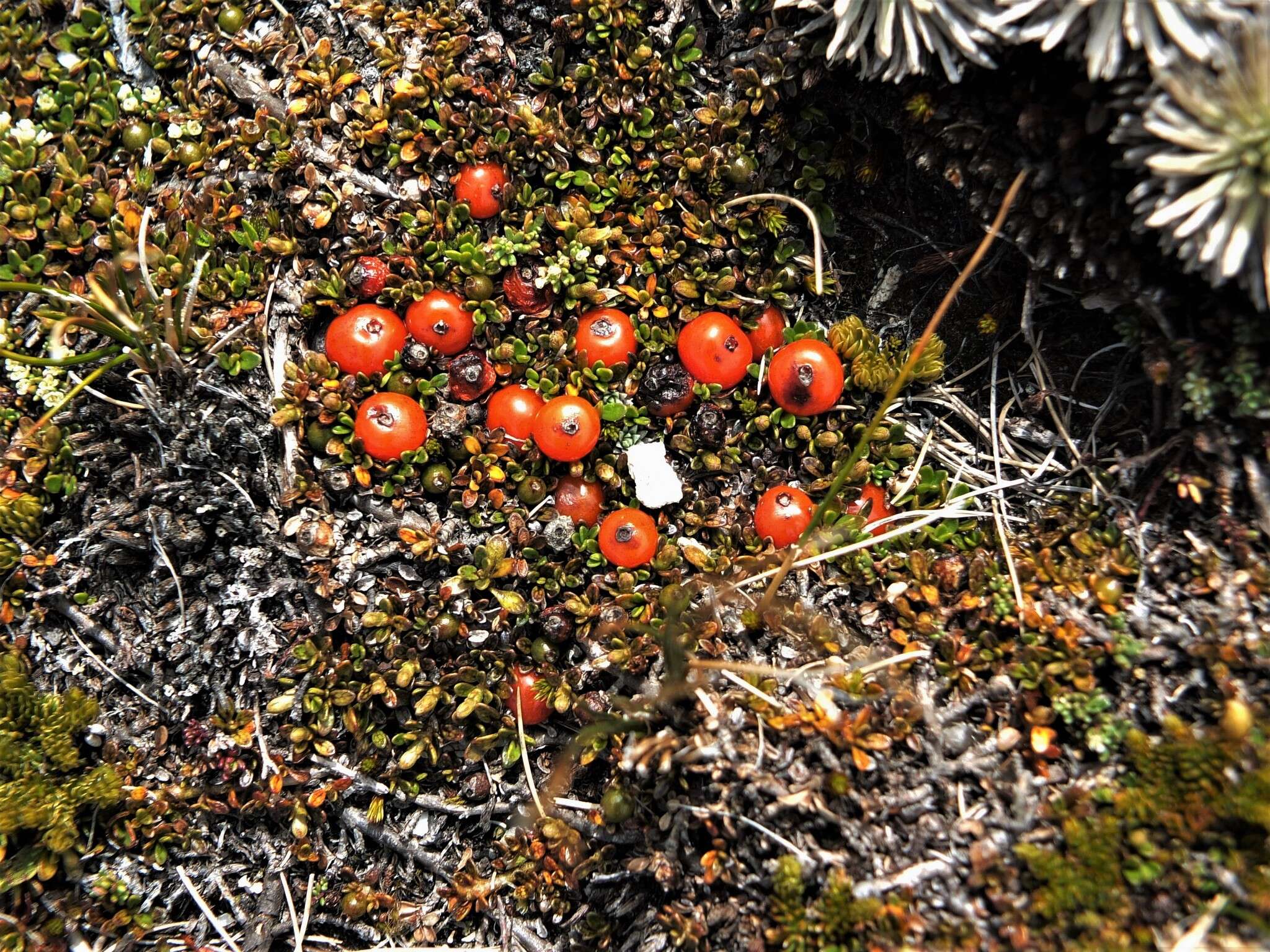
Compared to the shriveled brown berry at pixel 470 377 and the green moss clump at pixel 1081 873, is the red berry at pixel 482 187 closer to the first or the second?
the shriveled brown berry at pixel 470 377

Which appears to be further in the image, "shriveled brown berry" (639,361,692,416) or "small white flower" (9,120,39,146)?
"small white flower" (9,120,39,146)

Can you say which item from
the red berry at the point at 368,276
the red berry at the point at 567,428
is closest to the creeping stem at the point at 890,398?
the red berry at the point at 567,428

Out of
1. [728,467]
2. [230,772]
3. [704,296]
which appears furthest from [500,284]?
[230,772]

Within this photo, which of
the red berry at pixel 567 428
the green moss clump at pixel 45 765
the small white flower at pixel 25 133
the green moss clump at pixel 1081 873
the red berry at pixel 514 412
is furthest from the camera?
the small white flower at pixel 25 133

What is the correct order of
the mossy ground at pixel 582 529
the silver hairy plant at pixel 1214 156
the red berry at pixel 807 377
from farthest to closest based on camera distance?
the red berry at pixel 807 377 → the mossy ground at pixel 582 529 → the silver hairy plant at pixel 1214 156

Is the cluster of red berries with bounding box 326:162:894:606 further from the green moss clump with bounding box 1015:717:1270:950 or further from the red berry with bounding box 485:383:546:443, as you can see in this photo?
the green moss clump with bounding box 1015:717:1270:950

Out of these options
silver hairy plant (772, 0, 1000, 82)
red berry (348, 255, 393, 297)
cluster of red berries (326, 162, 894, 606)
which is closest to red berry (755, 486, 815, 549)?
cluster of red berries (326, 162, 894, 606)

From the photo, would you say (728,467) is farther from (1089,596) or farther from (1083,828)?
(1083,828)
